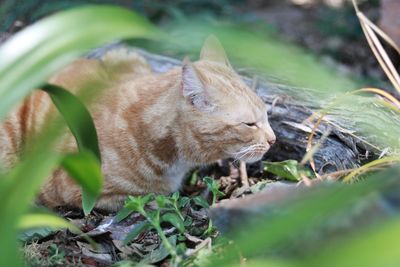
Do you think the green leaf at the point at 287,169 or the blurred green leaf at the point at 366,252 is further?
the green leaf at the point at 287,169

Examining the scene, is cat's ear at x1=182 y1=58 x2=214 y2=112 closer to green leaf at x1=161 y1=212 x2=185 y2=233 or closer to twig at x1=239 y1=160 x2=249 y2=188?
twig at x1=239 y1=160 x2=249 y2=188

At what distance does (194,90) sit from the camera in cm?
299

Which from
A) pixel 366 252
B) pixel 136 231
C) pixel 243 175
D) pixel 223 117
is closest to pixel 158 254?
pixel 136 231

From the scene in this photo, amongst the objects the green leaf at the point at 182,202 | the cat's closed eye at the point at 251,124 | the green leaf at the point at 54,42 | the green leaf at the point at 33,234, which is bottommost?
the green leaf at the point at 33,234

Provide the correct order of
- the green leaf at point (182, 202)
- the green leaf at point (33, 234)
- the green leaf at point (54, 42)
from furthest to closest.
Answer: the green leaf at point (182, 202), the green leaf at point (33, 234), the green leaf at point (54, 42)

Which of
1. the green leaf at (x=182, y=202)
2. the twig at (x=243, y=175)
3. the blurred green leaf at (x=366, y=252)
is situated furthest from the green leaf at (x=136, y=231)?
the blurred green leaf at (x=366, y=252)

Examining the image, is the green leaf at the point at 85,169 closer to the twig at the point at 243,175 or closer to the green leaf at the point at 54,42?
the green leaf at the point at 54,42

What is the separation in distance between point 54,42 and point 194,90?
1284 mm

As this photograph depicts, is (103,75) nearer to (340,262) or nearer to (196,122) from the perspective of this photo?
(196,122)

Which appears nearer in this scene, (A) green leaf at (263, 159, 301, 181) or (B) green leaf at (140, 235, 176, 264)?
(B) green leaf at (140, 235, 176, 264)

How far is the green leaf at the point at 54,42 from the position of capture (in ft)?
5.55

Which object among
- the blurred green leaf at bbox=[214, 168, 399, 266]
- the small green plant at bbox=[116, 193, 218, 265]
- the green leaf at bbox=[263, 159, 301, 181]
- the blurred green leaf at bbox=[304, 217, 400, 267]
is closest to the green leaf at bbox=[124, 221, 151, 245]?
the small green plant at bbox=[116, 193, 218, 265]

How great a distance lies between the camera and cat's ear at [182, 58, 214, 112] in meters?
2.92

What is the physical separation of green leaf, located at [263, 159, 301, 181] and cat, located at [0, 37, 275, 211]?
0.25 feet
